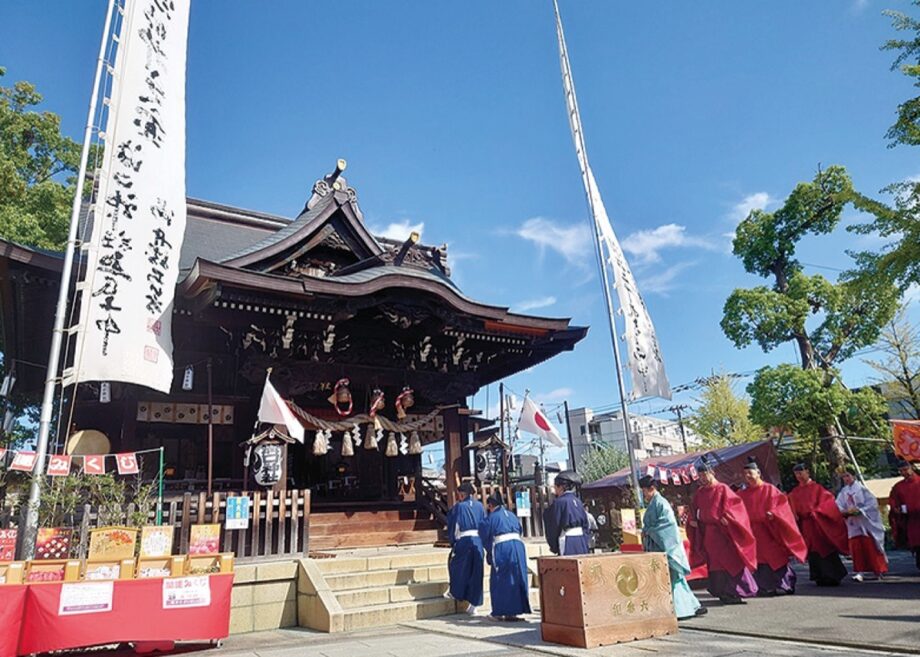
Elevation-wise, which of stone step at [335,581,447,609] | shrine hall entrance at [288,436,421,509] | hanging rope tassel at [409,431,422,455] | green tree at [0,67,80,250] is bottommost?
stone step at [335,581,447,609]

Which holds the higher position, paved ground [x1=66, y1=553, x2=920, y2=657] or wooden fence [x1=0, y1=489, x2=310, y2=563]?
wooden fence [x1=0, y1=489, x2=310, y2=563]

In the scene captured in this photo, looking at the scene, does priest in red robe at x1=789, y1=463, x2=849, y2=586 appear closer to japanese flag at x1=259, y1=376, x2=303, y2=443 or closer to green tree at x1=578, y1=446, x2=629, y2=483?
japanese flag at x1=259, y1=376, x2=303, y2=443

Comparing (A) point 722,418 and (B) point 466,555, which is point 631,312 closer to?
(B) point 466,555

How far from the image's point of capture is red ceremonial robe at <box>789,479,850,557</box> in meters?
8.95

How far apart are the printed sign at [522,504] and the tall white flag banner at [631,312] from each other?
3343 mm

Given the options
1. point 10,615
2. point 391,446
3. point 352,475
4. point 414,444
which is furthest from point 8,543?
point 352,475

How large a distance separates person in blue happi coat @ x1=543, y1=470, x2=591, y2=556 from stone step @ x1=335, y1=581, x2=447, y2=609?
1.96 metres

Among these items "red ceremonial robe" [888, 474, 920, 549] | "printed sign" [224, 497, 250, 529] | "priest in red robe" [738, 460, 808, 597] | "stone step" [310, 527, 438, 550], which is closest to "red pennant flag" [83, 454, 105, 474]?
"printed sign" [224, 497, 250, 529]

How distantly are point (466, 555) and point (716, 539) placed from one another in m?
3.31

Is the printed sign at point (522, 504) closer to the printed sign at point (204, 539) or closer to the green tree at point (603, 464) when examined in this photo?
the printed sign at point (204, 539)

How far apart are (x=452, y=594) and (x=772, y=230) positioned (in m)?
15.6

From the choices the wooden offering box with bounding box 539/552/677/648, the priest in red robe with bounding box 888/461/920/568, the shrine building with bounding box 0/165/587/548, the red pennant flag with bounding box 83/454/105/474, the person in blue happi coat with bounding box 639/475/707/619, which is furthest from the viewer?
the shrine building with bounding box 0/165/587/548

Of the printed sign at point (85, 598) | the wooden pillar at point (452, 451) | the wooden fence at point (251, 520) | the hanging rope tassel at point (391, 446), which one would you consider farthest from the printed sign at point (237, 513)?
the wooden pillar at point (452, 451)

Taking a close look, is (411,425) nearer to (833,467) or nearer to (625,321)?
(625,321)
